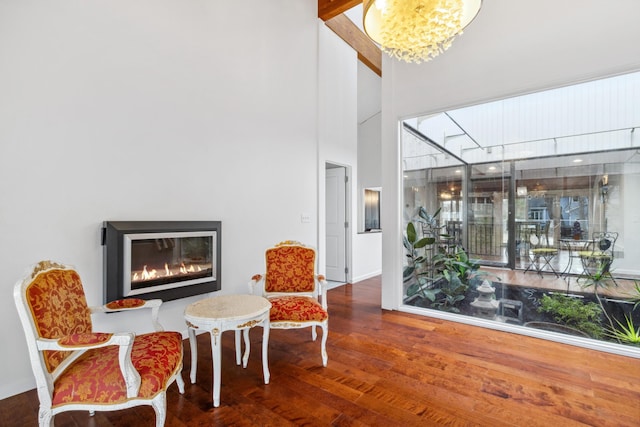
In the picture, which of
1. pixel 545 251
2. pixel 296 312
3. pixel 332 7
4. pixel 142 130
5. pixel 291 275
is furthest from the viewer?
pixel 332 7

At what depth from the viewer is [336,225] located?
573cm

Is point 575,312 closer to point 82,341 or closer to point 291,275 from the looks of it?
point 291,275

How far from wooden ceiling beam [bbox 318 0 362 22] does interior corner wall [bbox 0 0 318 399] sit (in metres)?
0.43

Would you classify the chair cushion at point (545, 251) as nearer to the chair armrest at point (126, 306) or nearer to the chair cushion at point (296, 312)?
the chair cushion at point (296, 312)

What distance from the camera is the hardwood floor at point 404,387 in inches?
75.2

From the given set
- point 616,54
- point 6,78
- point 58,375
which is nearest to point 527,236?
point 616,54

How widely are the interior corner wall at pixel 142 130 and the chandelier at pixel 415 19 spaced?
6.70 ft

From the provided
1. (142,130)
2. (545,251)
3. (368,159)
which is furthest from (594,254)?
(368,159)

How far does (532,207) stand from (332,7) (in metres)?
4.12

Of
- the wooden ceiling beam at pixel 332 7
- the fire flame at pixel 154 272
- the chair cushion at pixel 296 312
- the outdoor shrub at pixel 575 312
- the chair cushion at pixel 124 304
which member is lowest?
the outdoor shrub at pixel 575 312

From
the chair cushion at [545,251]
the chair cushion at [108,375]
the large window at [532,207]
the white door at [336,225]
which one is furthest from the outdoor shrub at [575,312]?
the chair cushion at [108,375]

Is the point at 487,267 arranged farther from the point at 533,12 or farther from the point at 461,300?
the point at 533,12

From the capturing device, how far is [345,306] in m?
4.28

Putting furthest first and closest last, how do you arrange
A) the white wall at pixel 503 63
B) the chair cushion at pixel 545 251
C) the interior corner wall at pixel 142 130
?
the chair cushion at pixel 545 251, the white wall at pixel 503 63, the interior corner wall at pixel 142 130
